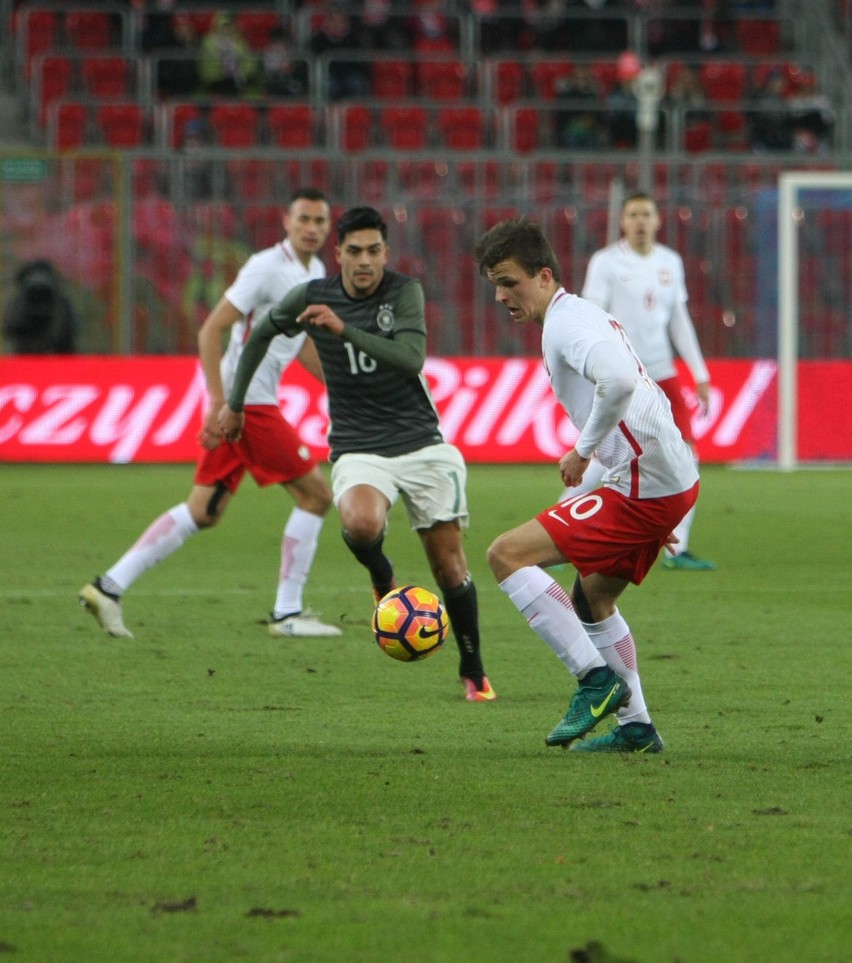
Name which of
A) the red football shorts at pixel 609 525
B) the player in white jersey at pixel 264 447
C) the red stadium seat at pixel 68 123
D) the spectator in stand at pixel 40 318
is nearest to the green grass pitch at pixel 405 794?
the player in white jersey at pixel 264 447

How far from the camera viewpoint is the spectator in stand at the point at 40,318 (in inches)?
793

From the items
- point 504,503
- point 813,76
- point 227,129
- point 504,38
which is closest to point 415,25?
point 504,38

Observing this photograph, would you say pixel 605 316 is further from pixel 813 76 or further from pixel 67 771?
pixel 813 76

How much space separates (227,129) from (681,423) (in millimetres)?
14134

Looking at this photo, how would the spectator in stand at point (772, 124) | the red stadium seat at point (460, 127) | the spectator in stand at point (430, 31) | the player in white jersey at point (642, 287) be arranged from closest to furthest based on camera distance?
the player in white jersey at point (642, 287) < the spectator in stand at point (772, 124) < the red stadium seat at point (460, 127) < the spectator in stand at point (430, 31)

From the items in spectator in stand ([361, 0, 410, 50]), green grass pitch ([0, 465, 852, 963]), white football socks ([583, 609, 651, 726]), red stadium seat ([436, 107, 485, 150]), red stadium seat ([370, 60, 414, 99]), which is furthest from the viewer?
spectator in stand ([361, 0, 410, 50])

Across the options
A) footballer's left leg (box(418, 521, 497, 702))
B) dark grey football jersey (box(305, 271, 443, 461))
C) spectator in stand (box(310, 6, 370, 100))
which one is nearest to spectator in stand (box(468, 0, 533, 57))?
spectator in stand (box(310, 6, 370, 100))

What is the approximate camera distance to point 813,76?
24797mm

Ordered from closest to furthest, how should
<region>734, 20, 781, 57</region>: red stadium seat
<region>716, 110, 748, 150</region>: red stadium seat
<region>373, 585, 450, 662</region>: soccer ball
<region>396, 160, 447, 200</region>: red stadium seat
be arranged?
<region>373, 585, 450, 662</region>: soccer ball → <region>396, 160, 447, 200</region>: red stadium seat → <region>716, 110, 748, 150</region>: red stadium seat → <region>734, 20, 781, 57</region>: red stadium seat

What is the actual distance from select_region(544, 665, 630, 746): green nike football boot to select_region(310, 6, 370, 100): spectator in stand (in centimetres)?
1871

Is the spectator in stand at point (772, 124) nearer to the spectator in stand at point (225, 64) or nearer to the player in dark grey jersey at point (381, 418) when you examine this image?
the spectator in stand at point (225, 64)

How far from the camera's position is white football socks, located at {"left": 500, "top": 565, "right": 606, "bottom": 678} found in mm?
5734

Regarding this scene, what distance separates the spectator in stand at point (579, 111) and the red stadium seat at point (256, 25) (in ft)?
13.7

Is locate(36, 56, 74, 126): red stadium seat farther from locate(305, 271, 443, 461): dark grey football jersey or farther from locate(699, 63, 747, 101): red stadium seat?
locate(305, 271, 443, 461): dark grey football jersey
